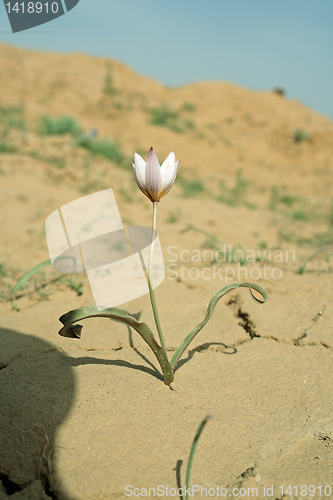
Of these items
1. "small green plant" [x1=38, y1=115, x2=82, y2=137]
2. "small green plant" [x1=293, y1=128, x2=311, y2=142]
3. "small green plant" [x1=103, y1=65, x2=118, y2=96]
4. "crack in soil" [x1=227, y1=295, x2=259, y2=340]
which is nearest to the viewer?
"crack in soil" [x1=227, y1=295, x2=259, y2=340]

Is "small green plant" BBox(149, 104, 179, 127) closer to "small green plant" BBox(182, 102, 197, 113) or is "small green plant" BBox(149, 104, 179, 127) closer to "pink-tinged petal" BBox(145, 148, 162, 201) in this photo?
"small green plant" BBox(182, 102, 197, 113)

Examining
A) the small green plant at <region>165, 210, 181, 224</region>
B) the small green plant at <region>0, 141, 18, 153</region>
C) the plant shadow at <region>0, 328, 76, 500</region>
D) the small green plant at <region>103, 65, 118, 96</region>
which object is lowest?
the small green plant at <region>103, 65, 118, 96</region>

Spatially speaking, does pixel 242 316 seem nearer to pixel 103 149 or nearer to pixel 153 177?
pixel 153 177

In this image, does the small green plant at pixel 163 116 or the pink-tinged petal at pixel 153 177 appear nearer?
the pink-tinged petal at pixel 153 177

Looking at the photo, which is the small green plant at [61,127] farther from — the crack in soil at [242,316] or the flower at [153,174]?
the flower at [153,174]

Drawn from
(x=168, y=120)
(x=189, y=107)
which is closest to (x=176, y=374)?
(x=168, y=120)

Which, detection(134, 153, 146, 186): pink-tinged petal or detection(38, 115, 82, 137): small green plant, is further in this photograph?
detection(38, 115, 82, 137): small green plant

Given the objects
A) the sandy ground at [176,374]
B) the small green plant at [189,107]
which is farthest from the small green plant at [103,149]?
the small green plant at [189,107]

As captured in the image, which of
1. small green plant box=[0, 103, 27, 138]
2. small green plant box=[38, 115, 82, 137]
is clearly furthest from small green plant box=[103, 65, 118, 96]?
small green plant box=[38, 115, 82, 137]
